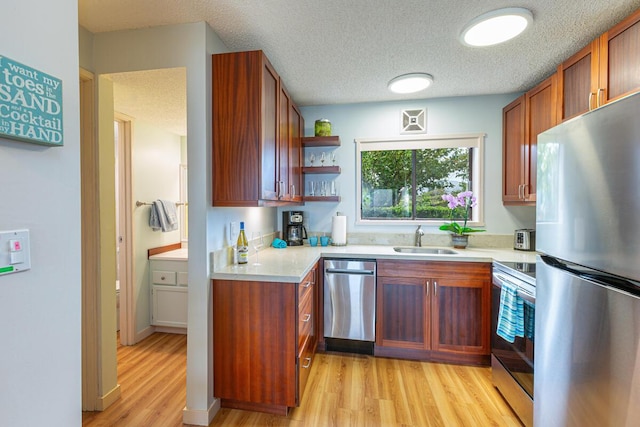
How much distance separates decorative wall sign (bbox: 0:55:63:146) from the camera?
0.70 m

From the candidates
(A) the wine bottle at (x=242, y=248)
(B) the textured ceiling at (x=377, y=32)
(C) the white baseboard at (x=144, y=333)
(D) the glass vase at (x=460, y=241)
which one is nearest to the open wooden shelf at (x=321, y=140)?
(B) the textured ceiling at (x=377, y=32)

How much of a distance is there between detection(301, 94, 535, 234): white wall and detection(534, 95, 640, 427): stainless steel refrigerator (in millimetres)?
1816

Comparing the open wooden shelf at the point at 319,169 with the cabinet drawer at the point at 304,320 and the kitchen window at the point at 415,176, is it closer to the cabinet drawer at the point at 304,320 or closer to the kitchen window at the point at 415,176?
the kitchen window at the point at 415,176

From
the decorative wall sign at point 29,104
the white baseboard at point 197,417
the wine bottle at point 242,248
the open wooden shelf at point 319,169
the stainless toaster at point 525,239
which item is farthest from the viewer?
the open wooden shelf at point 319,169

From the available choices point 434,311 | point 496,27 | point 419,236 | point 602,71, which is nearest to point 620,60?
point 602,71

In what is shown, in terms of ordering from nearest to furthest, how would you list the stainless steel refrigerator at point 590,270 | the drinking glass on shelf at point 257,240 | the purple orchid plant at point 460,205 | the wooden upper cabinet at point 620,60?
the stainless steel refrigerator at point 590,270
the wooden upper cabinet at point 620,60
the drinking glass on shelf at point 257,240
the purple orchid plant at point 460,205

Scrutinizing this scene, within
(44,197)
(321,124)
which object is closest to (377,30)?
(321,124)

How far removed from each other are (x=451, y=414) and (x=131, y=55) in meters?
3.10

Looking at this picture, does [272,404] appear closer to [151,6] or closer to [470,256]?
[470,256]

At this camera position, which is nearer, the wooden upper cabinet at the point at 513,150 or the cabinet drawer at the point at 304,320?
the cabinet drawer at the point at 304,320

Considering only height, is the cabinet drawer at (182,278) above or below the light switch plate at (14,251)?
below

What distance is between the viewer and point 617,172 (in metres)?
0.86

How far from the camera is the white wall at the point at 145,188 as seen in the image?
2770mm

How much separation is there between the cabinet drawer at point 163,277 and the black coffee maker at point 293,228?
1.21 metres
